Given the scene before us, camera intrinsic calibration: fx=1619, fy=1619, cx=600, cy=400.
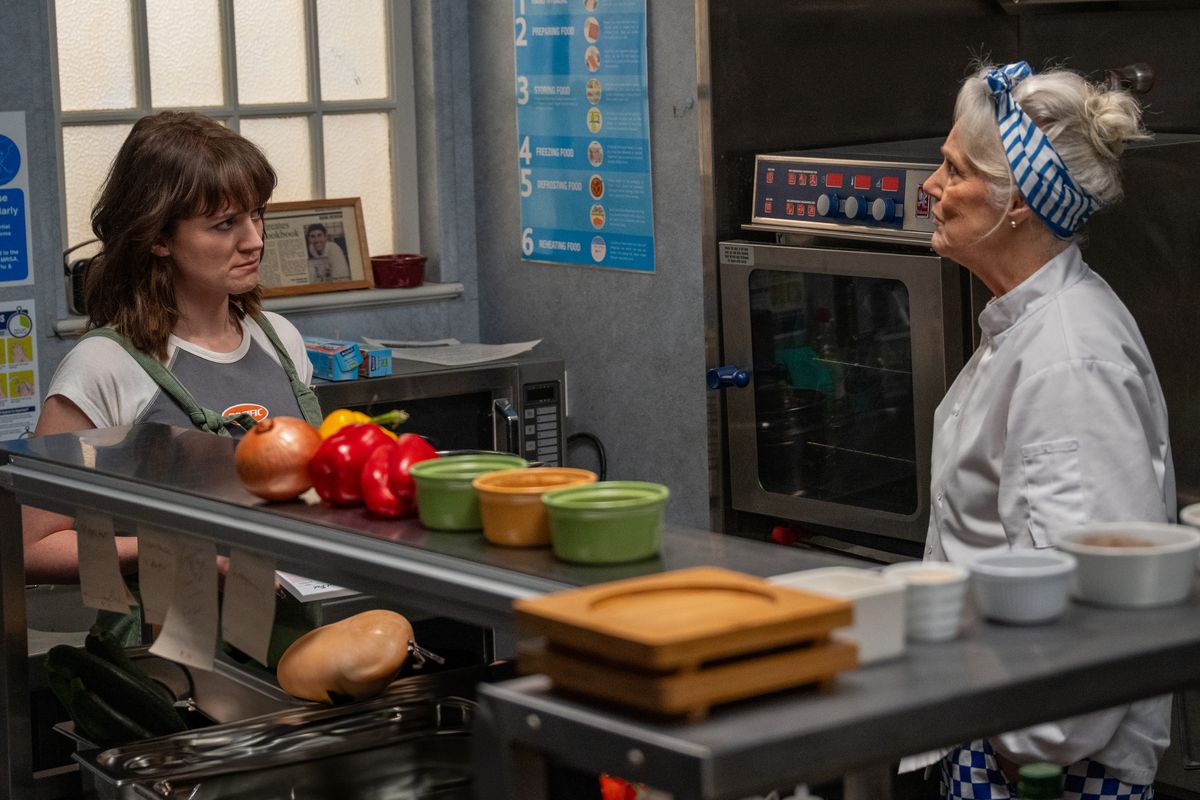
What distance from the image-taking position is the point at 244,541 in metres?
1.50

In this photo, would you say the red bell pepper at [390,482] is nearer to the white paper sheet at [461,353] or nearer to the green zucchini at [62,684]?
the green zucchini at [62,684]

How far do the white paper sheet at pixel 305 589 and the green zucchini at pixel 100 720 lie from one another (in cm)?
28

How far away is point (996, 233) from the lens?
2104 millimetres

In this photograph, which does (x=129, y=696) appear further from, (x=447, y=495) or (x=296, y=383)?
(x=296, y=383)

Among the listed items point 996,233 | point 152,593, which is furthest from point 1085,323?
point 152,593

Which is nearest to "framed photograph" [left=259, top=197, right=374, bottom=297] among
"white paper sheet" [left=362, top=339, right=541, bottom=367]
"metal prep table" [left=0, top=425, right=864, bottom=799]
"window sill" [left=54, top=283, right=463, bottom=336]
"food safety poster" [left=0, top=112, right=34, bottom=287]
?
"window sill" [left=54, top=283, right=463, bottom=336]

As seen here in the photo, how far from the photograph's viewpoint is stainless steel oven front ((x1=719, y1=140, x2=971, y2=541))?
3064 millimetres

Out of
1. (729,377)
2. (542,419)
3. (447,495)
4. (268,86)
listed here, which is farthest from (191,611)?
(268,86)

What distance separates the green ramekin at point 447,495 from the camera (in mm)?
1388

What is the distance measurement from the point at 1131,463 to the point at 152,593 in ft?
3.65

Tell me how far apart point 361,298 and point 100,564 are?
8.32ft

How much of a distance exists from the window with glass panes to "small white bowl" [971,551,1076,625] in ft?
10.5

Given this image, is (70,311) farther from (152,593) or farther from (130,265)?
(152,593)

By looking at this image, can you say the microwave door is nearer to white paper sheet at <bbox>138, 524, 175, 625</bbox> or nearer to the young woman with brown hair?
the young woman with brown hair
